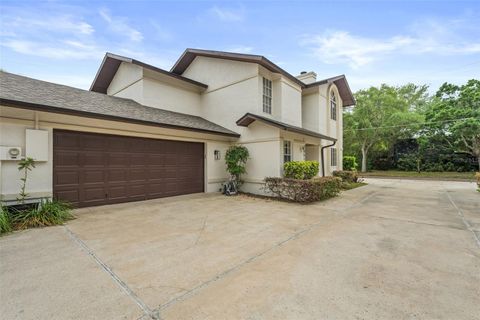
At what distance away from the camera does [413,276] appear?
9.46ft

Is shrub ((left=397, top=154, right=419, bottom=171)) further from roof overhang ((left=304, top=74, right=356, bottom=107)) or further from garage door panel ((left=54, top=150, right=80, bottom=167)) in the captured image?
garage door panel ((left=54, top=150, right=80, bottom=167))

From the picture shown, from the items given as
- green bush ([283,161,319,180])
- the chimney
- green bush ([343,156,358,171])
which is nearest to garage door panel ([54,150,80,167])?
green bush ([283,161,319,180])

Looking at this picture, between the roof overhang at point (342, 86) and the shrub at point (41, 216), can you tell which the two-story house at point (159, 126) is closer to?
the roof overhang at point (342, 86)

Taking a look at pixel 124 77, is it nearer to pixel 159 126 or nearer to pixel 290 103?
pixel 159 126

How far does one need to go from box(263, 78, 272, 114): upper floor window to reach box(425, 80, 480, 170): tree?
17.0 meters

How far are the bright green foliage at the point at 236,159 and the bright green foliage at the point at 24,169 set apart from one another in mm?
6614

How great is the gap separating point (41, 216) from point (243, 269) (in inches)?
215

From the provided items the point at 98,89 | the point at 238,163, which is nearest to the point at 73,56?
the point at 98,89

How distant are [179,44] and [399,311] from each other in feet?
48.0

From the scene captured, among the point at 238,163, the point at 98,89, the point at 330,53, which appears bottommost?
the point at 238,163

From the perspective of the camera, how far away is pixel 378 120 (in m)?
22.1

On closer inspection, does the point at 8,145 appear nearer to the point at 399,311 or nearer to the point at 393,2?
the point at 399,311

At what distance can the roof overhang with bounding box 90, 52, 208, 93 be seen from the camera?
33.9ft

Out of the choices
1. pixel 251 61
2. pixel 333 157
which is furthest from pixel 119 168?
pixel 333 157
